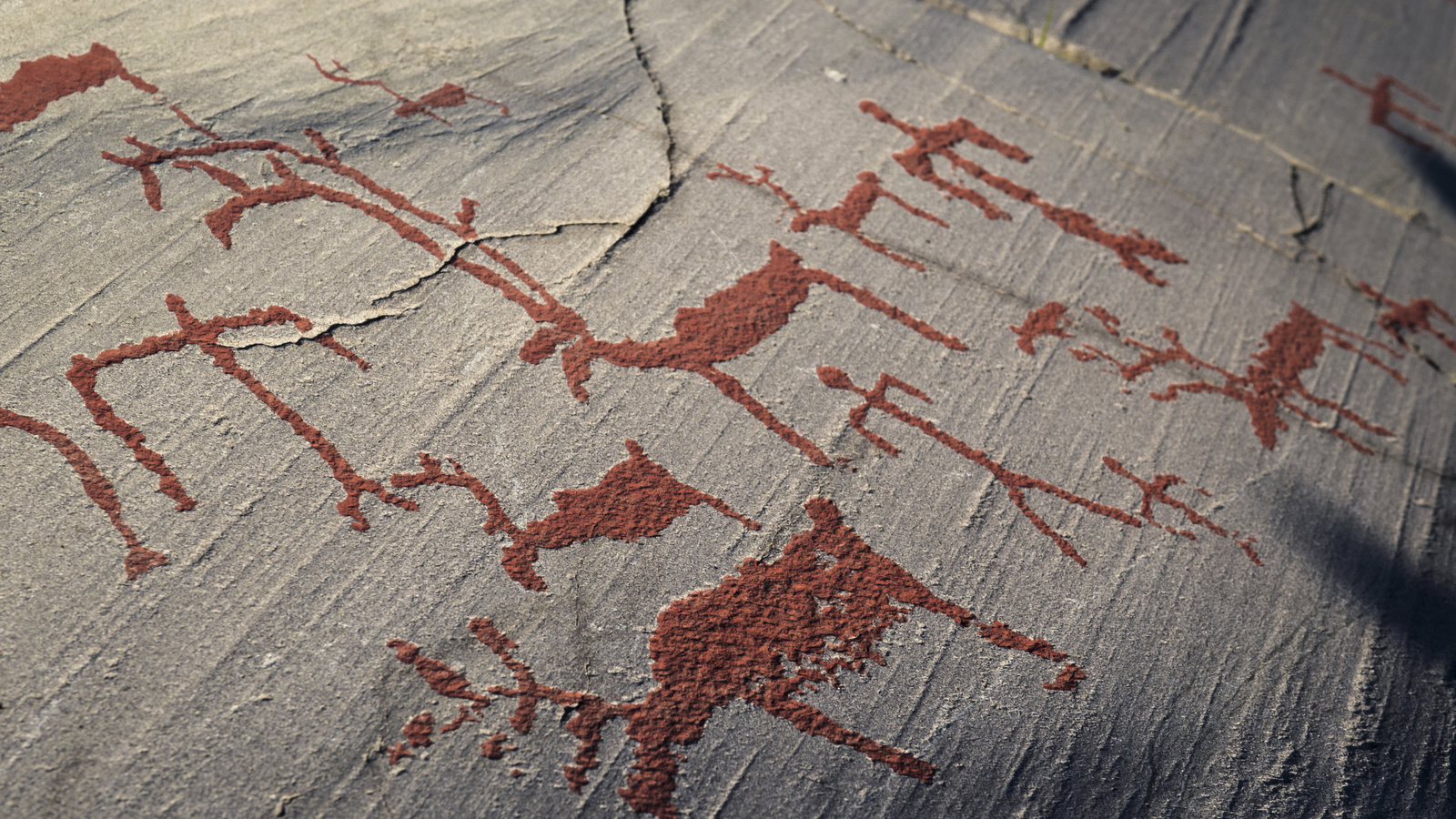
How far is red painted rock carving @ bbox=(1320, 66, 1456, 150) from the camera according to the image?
345 cm

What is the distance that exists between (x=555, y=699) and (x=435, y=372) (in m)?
0.77

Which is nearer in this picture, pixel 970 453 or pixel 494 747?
pixel 494 747

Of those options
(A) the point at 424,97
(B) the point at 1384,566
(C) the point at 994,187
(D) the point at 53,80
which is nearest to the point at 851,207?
(C) the point at 994,187

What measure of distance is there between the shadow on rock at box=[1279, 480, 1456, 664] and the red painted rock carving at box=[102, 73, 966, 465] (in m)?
0.91

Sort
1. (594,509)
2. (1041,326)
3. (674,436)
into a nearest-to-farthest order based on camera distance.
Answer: (594,509) < (674,436) < (1041,326)

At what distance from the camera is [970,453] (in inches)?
78.5

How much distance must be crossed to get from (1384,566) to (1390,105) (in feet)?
8.14

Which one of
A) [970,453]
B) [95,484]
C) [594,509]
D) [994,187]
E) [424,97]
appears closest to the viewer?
[95,484]

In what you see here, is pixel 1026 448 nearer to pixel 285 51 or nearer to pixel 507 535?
pixel 507 535

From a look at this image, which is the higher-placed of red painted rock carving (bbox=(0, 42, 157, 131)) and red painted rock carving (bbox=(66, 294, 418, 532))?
red painted rock carving (bbox=(0, 42, 157, 131))

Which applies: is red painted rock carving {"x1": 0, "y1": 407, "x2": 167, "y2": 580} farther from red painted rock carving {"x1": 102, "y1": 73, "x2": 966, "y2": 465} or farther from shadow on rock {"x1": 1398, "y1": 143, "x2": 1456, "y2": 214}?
shadow on rock {"x1": 1398, "y1": 143, "x2": 1456, "y2": 214}

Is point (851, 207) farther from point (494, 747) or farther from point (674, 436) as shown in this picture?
point (494, 747)

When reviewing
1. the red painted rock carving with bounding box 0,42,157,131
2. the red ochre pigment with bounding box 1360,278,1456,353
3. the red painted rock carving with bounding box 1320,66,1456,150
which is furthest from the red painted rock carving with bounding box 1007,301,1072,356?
the red painted rock carving with bounding box 0,42,157,131

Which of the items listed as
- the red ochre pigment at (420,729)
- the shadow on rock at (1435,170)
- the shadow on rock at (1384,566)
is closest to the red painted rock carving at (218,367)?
the red ochre pigment at (420,729)
